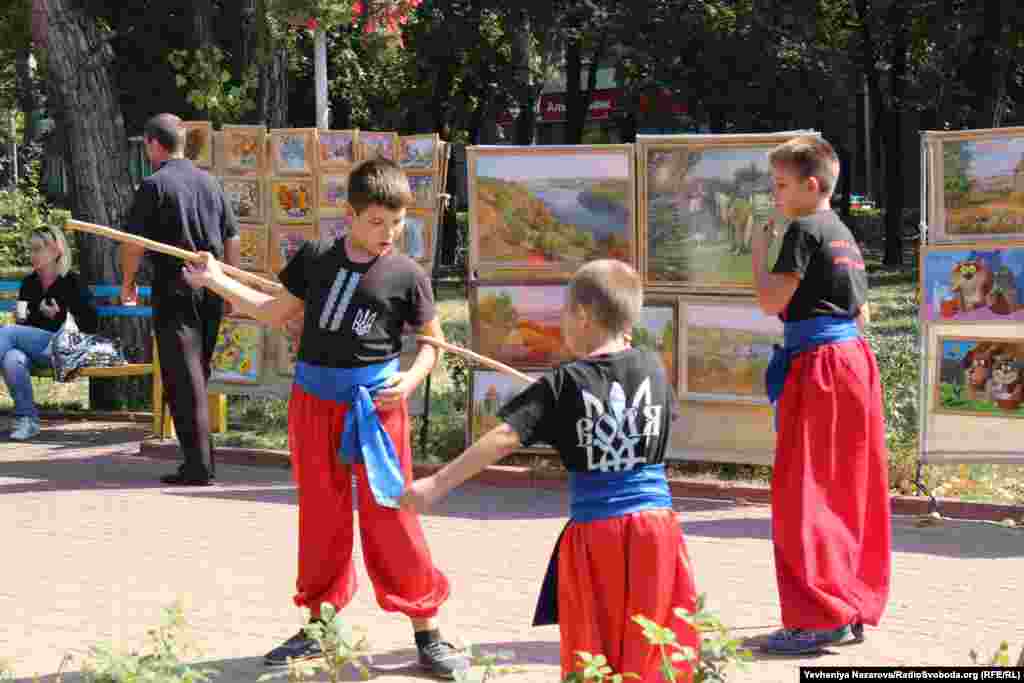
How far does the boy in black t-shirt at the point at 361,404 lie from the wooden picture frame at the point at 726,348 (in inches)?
151

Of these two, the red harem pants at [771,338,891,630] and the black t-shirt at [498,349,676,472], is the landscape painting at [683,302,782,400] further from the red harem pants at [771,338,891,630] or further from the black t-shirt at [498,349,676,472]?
the black t-shirt at [498,349,676,472]

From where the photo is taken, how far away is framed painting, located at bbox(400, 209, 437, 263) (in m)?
10.2

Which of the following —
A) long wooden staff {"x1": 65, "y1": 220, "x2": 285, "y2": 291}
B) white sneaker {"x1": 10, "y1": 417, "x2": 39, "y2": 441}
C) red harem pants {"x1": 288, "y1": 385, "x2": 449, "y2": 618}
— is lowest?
white sneaker {"x1": 10, "y1": 417, "x2": 39, "y2": 441}

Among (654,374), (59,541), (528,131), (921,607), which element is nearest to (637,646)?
(654,374)

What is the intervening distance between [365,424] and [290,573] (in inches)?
80.3

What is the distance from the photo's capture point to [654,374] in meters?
4.16

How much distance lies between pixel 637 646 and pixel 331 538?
163 centimetres

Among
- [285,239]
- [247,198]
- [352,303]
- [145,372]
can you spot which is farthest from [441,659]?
[145,372]

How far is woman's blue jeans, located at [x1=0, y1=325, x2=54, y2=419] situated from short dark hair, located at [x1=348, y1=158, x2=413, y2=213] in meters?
6.47

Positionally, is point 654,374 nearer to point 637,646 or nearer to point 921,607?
point 637,646

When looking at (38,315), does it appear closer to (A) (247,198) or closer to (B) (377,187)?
(A) (247,198)

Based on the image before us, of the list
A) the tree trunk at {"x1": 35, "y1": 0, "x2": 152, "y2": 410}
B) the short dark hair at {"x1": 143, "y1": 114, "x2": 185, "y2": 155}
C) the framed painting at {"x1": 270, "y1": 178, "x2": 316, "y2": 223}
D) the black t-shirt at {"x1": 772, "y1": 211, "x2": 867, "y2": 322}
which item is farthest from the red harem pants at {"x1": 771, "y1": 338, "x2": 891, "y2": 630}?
the tree trunk at {"x1": 35, "y1": 0, "x2": 152, "y2": 410}

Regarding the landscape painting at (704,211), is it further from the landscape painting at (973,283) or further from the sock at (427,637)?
the sock at (427,637)

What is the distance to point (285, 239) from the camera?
10.7 m
